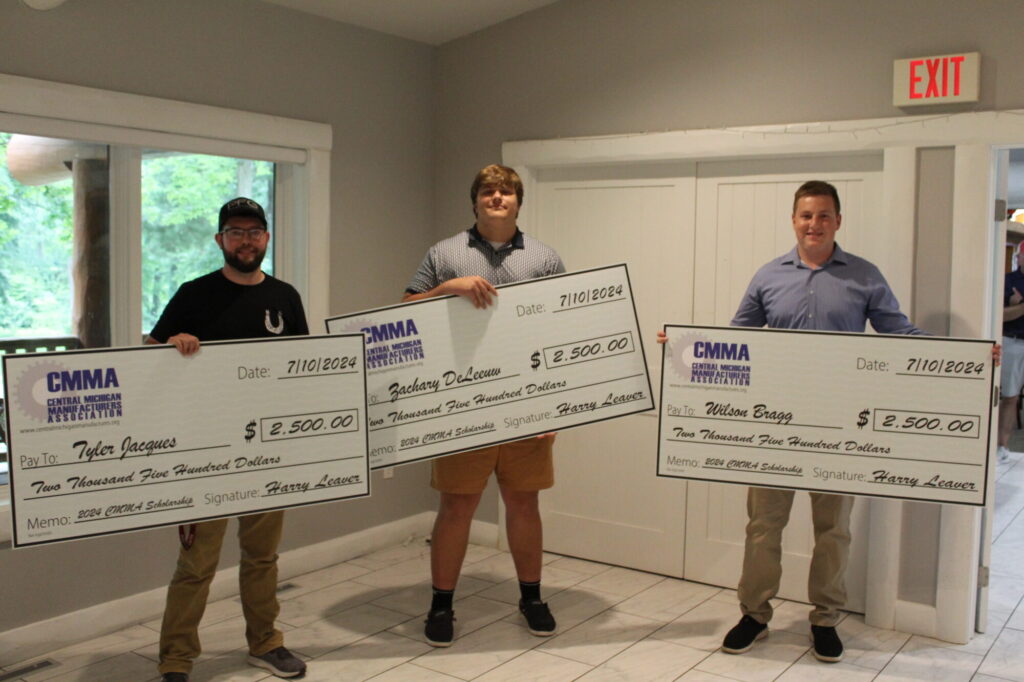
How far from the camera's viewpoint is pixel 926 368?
2951 millimetres

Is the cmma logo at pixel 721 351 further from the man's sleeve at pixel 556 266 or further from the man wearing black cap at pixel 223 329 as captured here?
the man wearing black cap at pixel 223 329

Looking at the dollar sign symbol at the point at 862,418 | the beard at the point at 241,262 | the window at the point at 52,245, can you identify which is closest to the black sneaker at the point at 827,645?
the dollar sign symbol at the point at 862,418

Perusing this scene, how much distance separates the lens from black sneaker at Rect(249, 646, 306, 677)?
3.03m

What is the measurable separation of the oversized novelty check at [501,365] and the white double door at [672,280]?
2.98 ft

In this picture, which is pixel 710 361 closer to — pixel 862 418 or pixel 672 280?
pixel 862 418

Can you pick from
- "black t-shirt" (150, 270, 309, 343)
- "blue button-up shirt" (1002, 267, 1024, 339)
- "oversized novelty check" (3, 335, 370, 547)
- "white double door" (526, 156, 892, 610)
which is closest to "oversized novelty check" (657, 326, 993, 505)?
"white double door" (526, 156, 892, 610)

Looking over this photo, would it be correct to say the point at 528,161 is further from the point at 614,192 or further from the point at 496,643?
the point at 496,643

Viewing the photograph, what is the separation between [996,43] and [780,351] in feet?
4.23

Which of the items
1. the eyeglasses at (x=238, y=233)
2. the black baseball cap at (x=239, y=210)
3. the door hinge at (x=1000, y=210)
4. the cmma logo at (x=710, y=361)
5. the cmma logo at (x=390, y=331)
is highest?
the door hinge at (x=1000, y=210)

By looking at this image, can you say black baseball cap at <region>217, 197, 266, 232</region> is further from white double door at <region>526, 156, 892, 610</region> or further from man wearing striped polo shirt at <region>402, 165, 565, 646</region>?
white double door at <region>526, 156, 892, 610</region>

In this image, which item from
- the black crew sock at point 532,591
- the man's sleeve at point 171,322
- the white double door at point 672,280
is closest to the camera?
the man's sleeve at point 171,322

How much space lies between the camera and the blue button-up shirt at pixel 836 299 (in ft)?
10.2

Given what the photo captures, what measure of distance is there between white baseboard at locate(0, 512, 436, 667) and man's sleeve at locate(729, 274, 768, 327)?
179cm

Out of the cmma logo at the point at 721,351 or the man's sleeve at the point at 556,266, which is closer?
the cmma logo at the point at 721,351
